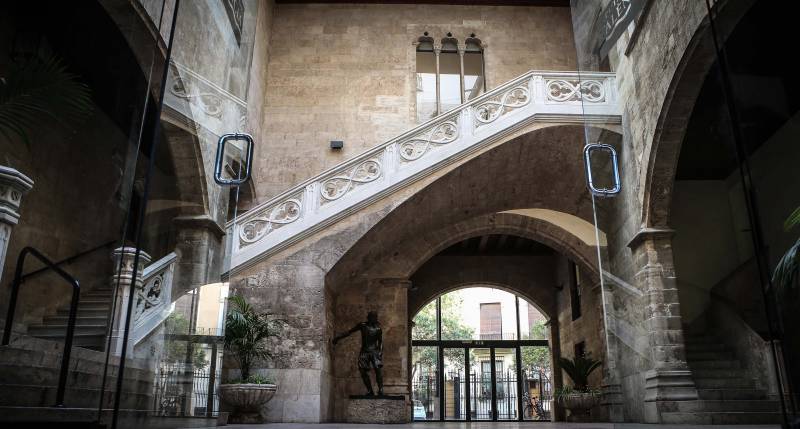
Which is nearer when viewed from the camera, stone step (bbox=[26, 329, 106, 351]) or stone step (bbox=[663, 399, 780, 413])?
stone step (bbox=[663, 399, 780, 413])

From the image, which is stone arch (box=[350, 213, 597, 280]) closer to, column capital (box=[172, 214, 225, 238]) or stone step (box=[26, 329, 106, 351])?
column capital (box=[172, 214, 225, 238])

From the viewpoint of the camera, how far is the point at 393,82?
46.8ft

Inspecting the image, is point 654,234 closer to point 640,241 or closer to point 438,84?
point 640,241

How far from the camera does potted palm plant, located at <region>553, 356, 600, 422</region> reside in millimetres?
11305

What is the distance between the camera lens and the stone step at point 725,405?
7.76 ft

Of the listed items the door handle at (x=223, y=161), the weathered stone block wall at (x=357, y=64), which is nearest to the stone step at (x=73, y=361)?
the door handle at (x=223, y=161)

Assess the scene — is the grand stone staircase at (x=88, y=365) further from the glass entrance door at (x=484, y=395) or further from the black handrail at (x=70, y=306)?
the glass entrance door at (x=484, y=395)

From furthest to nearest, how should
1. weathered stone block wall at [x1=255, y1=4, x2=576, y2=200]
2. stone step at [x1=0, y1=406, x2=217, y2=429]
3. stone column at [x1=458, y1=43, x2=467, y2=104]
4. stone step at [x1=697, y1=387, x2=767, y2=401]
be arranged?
stone column at [x1=458, y1=43, x2=467, y2=104] < weathered stone block wall at [x1=255, y1=4, x2=576, y2=200] < stone step at [x1=697, y1=387, x2=767, y2=401] < stone step at [x1=0, y1=406, x2=217, y2=429]

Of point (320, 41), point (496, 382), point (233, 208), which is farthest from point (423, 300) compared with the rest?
point (233, 208)

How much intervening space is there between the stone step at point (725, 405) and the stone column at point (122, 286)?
8.41ft

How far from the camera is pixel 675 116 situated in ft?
24.2

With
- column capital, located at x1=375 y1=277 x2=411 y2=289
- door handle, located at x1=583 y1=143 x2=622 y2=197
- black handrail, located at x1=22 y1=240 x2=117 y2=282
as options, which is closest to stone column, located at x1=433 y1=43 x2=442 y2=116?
column capital, located at x1=375 y1=277 x2=411 y2=289

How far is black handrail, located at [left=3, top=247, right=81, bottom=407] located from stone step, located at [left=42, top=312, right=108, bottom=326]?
2.0 inches

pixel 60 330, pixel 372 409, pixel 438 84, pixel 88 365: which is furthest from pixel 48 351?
pixel 438 84
